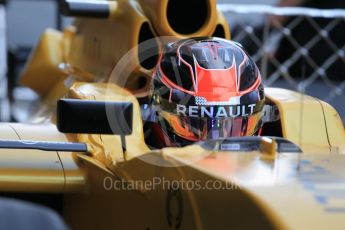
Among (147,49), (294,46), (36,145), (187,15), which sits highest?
(187,15)

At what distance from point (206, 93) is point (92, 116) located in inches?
17.8

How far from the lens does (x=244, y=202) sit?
1.49m

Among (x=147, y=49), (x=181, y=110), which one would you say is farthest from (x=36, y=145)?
(x=147, y=49)

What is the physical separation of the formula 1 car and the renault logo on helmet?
149 mm

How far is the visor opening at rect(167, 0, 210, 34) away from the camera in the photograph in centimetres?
282

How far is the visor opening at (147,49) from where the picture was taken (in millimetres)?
2764

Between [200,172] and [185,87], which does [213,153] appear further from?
[185,87]

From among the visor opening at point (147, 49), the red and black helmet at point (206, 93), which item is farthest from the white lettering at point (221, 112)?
the visor opening at point (147, 49)

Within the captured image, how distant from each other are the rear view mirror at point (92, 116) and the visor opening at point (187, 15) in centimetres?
99

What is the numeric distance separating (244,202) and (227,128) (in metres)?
0.69

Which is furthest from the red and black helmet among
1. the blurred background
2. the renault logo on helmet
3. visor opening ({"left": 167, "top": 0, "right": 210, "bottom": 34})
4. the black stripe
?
the blurred background

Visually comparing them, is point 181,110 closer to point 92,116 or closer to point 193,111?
point 193,111

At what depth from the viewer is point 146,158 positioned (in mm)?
1862

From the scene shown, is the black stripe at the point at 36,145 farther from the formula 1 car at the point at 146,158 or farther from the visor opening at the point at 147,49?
the visor opening at the point at 147,49
